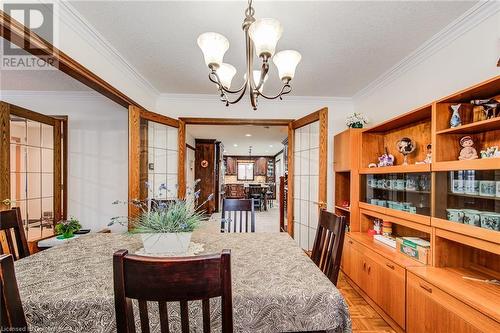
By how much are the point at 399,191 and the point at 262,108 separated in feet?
7.27

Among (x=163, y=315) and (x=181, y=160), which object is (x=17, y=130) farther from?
(x=163, y=315)

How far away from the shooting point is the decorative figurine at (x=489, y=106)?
1.54 meters

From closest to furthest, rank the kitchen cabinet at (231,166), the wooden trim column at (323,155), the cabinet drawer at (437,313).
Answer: the cabinet drawer at (437,313) < the wooden trim column at (323,155) < the kitchen cabinet at (231,166)

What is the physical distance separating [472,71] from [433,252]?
4.60 ft

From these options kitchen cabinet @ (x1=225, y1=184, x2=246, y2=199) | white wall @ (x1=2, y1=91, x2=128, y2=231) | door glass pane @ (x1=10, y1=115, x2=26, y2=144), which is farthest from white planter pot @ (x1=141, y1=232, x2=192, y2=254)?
kitchen cabinet @ (x1=225, y1=184, x2=246, y2=199)

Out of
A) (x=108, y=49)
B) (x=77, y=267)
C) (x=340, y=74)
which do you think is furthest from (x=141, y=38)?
(x=340, y=74)

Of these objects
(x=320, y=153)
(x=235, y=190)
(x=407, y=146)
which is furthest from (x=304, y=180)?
(x=235, y=190)

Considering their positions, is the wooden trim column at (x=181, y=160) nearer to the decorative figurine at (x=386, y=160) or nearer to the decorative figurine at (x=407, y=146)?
the decorative figurine at (x=386, y=160)

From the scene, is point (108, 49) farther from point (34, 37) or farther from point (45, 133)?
point (45, 133)

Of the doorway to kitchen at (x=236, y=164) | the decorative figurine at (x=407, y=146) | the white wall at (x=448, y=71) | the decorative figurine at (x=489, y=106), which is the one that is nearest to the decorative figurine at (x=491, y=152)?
the decorative figurine at (x=489, y=106)

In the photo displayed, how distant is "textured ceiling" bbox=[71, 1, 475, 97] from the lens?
177 centimetres

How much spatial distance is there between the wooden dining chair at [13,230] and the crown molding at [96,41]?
142cm

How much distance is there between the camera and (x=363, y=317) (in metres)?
2.18

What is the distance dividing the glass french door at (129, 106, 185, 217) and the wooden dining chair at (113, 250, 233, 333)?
1927 mm
